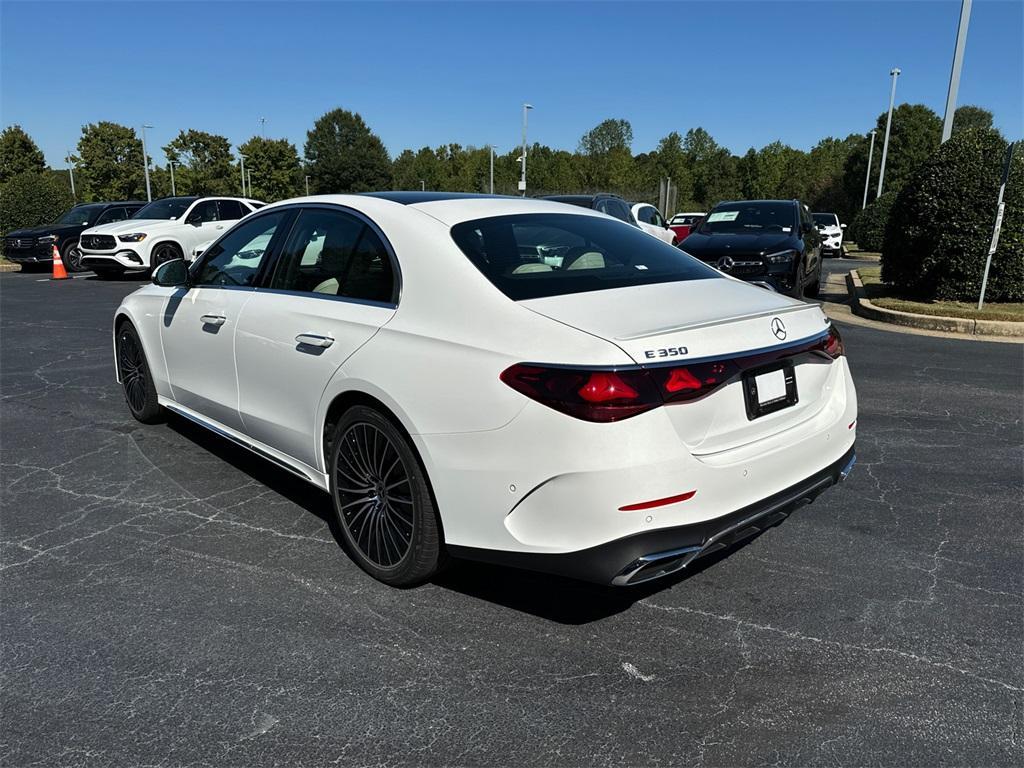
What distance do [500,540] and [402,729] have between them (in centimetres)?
70

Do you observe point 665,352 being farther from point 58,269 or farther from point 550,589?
point 58,269

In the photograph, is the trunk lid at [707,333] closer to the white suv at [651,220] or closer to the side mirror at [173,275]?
the side mirror at [173,275]

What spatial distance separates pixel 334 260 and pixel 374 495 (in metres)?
1.18

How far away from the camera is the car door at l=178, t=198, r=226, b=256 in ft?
54.2

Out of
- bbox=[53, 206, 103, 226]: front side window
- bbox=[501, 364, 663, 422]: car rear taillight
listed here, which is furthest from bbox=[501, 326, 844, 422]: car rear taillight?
bbox=[53, 206, 103, 226]: front side window

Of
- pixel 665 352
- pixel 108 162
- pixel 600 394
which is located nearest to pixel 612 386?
pixel 600 394

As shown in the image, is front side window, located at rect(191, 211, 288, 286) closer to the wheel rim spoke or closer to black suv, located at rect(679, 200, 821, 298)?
the wheel rim spoke

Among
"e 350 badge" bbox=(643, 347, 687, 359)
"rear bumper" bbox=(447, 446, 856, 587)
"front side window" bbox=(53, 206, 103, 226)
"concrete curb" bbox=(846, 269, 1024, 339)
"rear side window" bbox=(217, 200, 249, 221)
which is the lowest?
"concrete curb" bbox=(846, 269, 1024, 339)

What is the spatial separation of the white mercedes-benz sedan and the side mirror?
2.02 feet

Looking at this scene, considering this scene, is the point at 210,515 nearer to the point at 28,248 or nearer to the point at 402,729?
the point at 402,729

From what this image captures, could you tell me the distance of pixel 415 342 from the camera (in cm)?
302

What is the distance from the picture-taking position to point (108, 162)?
61625 mm

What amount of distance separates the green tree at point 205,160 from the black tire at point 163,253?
5812 cm

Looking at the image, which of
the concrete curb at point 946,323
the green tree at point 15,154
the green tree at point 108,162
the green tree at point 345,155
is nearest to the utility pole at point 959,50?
the concrete curb at point 946,323
